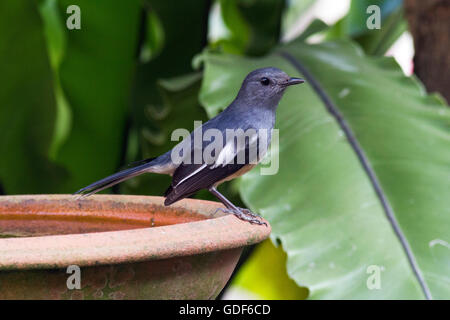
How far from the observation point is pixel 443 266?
4.25 feet

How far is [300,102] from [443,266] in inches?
22.1

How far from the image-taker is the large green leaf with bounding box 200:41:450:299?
1.29 meters

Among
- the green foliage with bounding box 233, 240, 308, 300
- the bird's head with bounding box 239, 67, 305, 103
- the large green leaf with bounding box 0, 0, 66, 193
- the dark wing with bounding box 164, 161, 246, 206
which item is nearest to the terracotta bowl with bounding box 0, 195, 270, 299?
the dark wing with bounding box 164, 161, 246, 206

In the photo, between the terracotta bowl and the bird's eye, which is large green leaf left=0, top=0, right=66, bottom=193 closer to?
the bird's eye

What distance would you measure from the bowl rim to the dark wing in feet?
0.44

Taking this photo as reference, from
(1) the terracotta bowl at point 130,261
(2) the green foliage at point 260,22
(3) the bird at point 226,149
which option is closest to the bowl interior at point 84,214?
(3) the bird at point 226,149

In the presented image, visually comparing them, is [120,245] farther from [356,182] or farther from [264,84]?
[356,182]

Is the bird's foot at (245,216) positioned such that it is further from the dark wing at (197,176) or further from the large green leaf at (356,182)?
the large green leaf at (356,182)

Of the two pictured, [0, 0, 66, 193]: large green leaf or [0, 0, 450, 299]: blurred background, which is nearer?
[0, 0, 450, 299]: blurred background

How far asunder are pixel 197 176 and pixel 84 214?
0.81 feet
